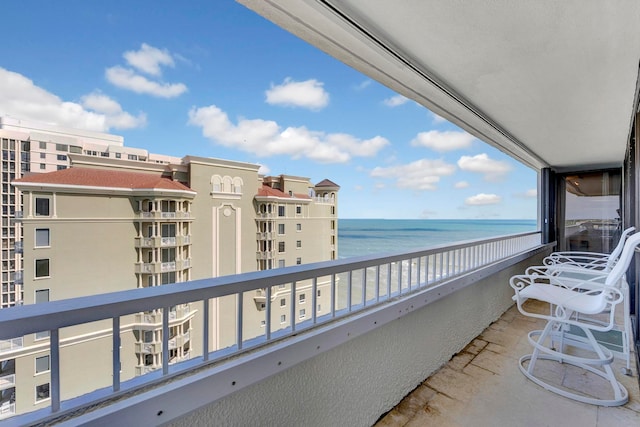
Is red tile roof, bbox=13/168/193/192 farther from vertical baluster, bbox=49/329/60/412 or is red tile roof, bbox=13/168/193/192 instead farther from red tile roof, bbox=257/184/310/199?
vertical baluster, bbox=49/329/60/412

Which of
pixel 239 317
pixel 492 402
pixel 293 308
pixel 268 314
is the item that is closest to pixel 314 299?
pixel 293 308

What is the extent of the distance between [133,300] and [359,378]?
1097mm

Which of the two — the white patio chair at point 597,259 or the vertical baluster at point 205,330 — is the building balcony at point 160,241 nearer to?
the vertical baluster at point 205,330

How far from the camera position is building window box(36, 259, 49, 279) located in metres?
0.94

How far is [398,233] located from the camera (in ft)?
6.98

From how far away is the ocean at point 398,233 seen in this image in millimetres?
1713

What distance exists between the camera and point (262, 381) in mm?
1019

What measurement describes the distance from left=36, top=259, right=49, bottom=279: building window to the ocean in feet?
3.72

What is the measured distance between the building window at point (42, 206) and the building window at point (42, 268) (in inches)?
6.0

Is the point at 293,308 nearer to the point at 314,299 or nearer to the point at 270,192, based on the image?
the point at 314,299

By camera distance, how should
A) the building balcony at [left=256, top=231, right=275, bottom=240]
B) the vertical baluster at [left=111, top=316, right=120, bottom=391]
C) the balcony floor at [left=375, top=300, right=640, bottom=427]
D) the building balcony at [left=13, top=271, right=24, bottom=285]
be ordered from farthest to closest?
the balcony floor at [left=375, top=300, right=640, bottom=427]
the building balcony at [left=256, top=231, right=275, bottom=240]
the building balcony at [left=13, top=271, right=24, bottom=285]
the vertical baluster at [left=111, top=316, right=120, bottom=391]

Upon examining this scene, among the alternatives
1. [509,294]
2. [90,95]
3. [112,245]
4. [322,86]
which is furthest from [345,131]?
[509,294]

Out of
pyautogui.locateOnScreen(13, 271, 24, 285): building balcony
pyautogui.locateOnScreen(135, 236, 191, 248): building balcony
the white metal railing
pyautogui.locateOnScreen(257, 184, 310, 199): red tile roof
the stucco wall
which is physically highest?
pyautogui.locateOnScreen(257, 184, 310, 199): red tile roof

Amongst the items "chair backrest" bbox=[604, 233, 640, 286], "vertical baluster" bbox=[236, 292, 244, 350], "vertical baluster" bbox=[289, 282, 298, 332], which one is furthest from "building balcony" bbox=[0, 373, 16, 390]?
"chair backrest" bbox=[604, 233, 640, 286]
